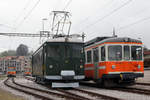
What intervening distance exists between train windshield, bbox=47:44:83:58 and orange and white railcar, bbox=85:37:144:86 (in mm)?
1209

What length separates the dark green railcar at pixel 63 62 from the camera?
52.6 ft

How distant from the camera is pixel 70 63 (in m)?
16.5

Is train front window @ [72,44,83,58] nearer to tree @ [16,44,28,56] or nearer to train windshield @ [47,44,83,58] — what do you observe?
train windshield @ [47,44,83,58]

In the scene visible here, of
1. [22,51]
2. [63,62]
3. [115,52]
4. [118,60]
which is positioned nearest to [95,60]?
[115,52]

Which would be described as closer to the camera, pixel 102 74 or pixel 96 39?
pixel 102 74

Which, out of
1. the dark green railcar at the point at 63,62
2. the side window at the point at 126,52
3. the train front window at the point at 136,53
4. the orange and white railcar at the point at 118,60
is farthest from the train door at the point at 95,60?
the train front window at the point at 136,53

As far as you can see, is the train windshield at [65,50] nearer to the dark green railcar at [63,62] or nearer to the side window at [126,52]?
the dark green railcar at [63,62]

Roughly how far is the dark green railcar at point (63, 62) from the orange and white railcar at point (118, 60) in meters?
1.22

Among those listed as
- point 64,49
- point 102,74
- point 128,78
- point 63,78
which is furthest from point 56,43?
point 128,78

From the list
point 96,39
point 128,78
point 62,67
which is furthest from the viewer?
point 96,39

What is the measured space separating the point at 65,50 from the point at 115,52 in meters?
3.16

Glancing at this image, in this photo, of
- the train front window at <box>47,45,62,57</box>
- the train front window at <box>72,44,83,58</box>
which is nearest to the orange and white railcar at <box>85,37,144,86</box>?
the train front window at <box>72,44,83,58</box>

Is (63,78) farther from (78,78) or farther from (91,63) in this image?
(91,63)

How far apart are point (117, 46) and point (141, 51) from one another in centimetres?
160
